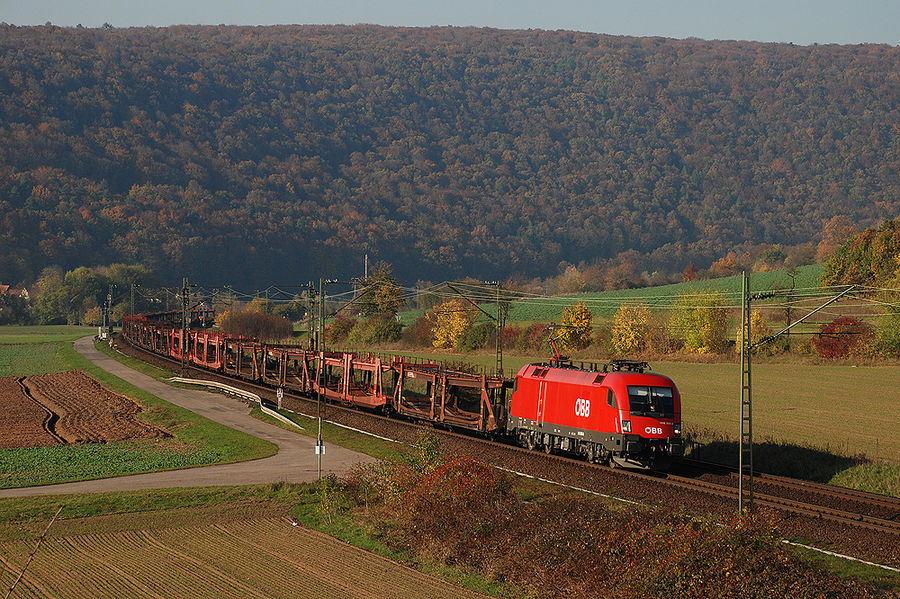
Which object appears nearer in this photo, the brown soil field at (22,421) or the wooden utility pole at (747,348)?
the wooden utility pole at (747,348)

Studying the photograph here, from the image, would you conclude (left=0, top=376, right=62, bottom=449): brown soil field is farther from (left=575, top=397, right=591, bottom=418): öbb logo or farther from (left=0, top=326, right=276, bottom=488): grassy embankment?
(left=575, top=397, right=591, bottom=418): öbb logo

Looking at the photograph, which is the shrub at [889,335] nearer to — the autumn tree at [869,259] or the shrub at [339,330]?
the autumn tree at [869,259]

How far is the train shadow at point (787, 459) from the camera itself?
3709 centimetres

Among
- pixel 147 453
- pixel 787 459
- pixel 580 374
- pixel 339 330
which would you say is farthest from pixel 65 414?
pixel 339 330

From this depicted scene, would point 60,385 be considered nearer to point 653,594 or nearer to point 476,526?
point 476,526

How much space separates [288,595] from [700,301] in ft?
258

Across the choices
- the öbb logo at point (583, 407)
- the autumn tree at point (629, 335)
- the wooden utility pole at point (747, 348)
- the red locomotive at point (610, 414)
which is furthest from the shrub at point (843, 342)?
the wooden utility pole at point (747, 348)

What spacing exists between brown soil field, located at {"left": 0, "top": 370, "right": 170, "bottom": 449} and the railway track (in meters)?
19.0

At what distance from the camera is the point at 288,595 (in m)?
20.9

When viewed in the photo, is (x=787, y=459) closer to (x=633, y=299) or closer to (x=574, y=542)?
(x=574, y=542)

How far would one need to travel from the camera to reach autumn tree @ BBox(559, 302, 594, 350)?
100m

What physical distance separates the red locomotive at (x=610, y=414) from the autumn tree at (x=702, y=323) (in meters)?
50.6

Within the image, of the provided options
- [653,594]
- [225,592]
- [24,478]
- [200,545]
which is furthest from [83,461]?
[653,594]

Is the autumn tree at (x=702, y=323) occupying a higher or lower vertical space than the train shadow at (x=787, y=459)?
higher
